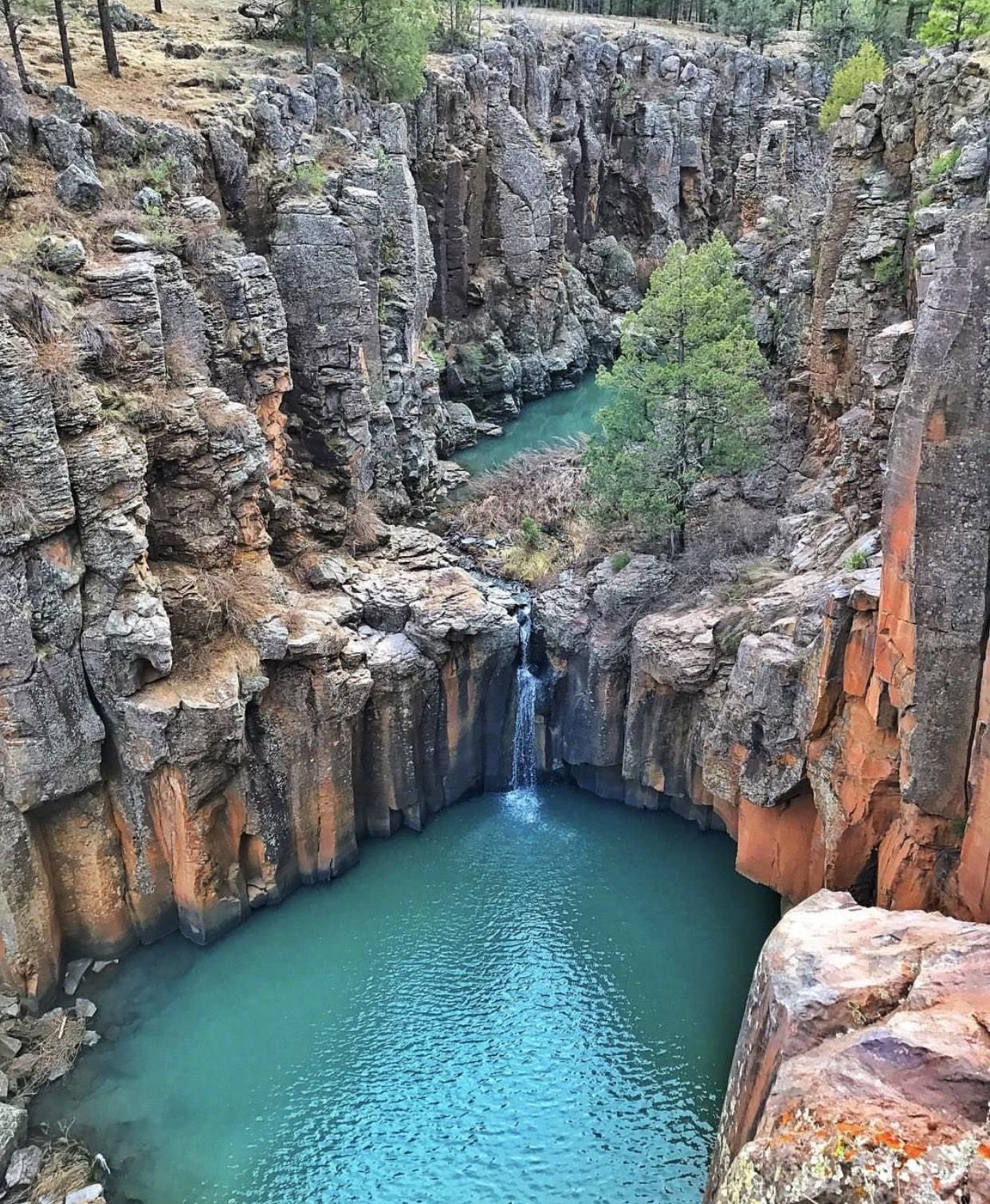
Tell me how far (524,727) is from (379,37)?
2869cm

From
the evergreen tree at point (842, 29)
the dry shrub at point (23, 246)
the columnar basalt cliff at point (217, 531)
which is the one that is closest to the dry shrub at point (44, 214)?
the columnar basalt cliff at point (217, 531)

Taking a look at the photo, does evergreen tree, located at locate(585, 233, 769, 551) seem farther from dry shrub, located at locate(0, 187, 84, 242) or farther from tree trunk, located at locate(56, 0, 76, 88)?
tree trunk, located at locate(56, 0, 76, 88)

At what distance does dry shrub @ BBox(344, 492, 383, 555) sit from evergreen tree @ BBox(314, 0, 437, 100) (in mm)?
20899

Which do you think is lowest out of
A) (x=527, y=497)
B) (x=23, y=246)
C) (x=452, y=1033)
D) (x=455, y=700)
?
(x=452, y=1033)

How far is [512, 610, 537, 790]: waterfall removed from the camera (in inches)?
1059

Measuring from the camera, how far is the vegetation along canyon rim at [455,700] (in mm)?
14828

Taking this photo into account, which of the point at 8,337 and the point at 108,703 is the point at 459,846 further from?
the point at 8,337

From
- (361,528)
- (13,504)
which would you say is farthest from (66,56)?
(13,504)

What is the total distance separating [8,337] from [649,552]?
52.7ft

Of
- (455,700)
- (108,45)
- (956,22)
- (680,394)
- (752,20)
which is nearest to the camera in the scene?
(455,700)

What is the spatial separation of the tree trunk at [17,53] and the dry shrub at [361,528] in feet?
43.9

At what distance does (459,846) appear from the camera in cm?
2514

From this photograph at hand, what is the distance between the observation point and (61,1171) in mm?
17031

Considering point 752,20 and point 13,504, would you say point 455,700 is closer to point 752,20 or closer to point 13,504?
point 13,504
